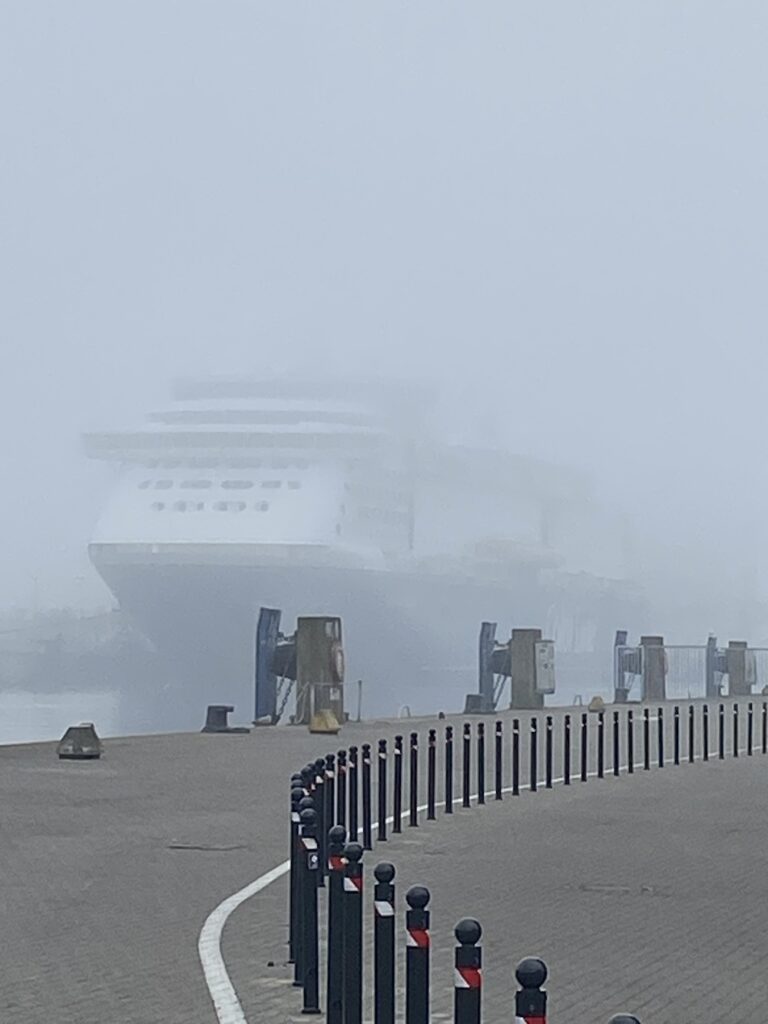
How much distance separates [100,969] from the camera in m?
9.72

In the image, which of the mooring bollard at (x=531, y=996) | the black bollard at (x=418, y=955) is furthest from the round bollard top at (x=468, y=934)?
the black bollard at (x=418, y=955)

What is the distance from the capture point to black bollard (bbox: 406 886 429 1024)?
19.8 feet

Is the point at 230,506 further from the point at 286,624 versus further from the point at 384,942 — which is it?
the point at 384,942

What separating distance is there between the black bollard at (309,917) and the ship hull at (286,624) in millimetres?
73245

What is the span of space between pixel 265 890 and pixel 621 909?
2207 millimetres

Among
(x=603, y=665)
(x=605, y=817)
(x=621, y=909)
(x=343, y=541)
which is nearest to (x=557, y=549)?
(x=603, y=665)

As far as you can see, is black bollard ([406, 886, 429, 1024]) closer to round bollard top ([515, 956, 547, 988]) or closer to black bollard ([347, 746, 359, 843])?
round bollard top ([515, 956, 547, 988])

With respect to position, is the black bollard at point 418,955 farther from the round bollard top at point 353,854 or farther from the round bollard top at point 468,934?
the round bollard top at point 353,854

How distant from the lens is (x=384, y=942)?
6.52m

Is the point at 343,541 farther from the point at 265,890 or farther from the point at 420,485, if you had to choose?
the point at 265,890

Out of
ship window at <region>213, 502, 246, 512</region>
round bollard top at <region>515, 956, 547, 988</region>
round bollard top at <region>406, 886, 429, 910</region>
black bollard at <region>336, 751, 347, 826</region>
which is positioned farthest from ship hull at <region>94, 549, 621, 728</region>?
round bollard top at <region>515, 956, 547, 988</region>

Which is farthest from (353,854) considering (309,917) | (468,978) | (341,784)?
(341,784)

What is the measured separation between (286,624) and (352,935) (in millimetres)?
82769

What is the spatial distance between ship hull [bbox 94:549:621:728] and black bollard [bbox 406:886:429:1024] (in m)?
76.2
